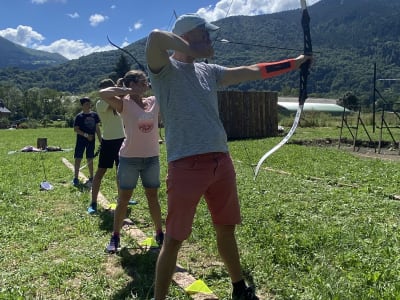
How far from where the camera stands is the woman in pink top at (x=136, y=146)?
473cm

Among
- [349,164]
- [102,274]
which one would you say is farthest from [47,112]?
[102,274]

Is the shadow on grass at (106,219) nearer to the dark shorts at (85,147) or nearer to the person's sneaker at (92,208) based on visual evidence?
the person's sneaker at (92,208)

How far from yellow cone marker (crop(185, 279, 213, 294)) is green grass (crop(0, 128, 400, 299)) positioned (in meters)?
0.07

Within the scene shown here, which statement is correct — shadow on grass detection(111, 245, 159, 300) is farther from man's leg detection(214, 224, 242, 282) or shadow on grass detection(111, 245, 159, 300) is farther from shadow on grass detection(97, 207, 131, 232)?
shadow on grass detection(97, 207, 131, 232)

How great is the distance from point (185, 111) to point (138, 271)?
1928 mm

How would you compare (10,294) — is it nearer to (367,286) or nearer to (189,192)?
(189,192)

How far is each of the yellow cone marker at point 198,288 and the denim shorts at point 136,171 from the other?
4.64 feet

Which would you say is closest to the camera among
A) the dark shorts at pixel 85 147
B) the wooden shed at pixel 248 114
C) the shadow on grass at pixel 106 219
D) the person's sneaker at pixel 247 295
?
the person's sneaker at pixel 247 295

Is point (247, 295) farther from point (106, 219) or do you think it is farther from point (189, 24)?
point (106, 219)

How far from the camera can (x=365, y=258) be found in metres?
4.01

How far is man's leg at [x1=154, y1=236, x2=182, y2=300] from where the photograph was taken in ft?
10.5

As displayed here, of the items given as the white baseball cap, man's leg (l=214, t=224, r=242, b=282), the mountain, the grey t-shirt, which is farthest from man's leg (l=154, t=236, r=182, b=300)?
the mountain

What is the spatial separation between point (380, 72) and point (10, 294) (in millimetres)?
97629

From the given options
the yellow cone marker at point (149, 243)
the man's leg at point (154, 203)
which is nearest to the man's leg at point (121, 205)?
the man's leg at point (154, 203)
